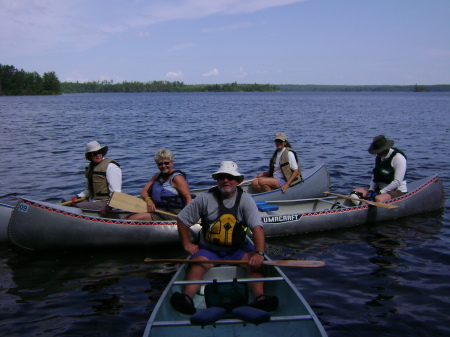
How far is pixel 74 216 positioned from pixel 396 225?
6153mm

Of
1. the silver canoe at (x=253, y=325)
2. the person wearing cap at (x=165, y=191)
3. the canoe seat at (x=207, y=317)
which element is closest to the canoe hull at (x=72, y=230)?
the person wearing cap at (x=165, y=191)

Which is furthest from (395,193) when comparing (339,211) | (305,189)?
(305,189)

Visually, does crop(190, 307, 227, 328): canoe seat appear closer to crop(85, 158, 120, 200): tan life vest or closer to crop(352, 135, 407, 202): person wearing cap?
crop(85, 158, 120, 200): tan life vest

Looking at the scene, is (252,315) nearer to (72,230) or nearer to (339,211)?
(72,230)

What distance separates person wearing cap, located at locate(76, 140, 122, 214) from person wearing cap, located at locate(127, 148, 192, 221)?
60 cm

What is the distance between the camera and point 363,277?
264 inches

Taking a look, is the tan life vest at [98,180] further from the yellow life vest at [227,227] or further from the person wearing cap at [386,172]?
the person wearing cap at [386,172]

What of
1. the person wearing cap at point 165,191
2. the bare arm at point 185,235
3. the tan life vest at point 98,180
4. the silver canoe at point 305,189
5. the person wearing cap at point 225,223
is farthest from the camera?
the silver canoe at point 305,189

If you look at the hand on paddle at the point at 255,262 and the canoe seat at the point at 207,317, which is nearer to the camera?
the canoe seat at the point at 207,317

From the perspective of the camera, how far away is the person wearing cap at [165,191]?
22.8 feet

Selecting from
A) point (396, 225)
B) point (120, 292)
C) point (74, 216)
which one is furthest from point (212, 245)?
point (396, 225)

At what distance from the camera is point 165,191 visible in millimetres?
7414

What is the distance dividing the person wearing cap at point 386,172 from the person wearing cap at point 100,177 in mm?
4868

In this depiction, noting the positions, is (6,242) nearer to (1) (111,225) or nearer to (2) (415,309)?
(1) (111,225)
